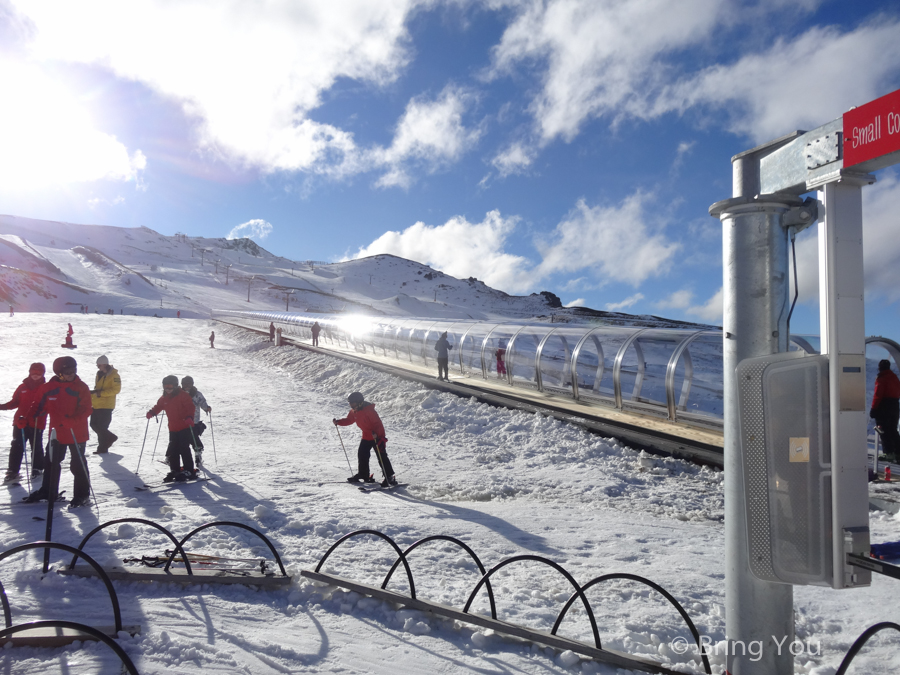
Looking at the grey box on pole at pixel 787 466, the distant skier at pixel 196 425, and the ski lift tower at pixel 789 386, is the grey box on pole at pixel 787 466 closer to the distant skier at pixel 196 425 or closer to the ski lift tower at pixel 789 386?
the ski lift tower at pixel 789 386

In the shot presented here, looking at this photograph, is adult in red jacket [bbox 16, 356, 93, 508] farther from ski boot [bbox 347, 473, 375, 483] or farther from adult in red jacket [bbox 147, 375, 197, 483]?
ski boot [bbox 347, 473, 375, 483]

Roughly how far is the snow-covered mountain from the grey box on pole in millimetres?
24700

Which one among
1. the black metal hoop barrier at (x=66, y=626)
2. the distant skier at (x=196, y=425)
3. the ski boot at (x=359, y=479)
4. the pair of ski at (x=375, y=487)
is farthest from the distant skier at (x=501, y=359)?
the black metal hoop barrier at (x=66, y=626)

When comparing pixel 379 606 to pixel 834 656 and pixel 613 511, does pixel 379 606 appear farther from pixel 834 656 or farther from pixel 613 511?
pixel 613 511

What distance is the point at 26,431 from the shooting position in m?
7.48

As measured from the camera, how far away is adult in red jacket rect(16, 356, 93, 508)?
6359 mm

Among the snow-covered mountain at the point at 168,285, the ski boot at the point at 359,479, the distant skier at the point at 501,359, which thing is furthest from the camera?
the snow-covered mountain at the point at 168,285

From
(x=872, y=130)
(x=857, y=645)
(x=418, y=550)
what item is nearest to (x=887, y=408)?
(x=418, y=550)

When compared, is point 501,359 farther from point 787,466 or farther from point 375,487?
point 787,466

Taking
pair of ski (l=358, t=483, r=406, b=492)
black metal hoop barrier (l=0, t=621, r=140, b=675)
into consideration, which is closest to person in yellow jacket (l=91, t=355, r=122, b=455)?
pair of ski (l=358, t=483, r=406, b=492)

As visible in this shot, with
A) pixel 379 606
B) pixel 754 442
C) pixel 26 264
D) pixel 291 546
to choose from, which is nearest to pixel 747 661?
pixel 754 442

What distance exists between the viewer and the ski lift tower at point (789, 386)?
2062 mm

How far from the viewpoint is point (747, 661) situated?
2.41 m

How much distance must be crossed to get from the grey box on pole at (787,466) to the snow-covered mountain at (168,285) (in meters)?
24.7
